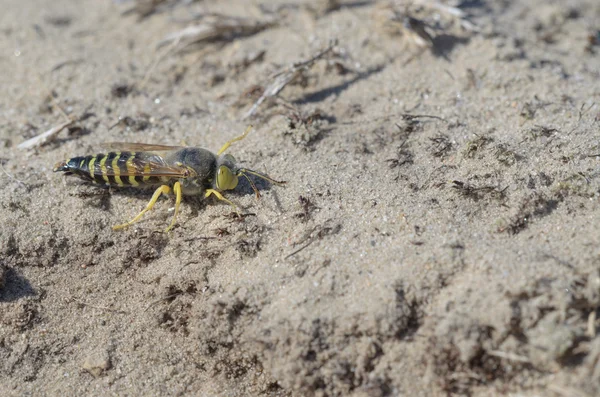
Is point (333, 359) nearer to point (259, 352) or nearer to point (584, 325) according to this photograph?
point (259, 352)

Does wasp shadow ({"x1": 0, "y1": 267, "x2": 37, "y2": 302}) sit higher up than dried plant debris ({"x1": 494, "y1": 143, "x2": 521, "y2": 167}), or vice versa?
dried plant debris ({"x1": 494, "y1": 143, "x2": 521, "y2": 167})

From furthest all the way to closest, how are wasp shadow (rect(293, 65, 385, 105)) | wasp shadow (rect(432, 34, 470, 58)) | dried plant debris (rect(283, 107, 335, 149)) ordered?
wasp shadow (rect(432, 34, 470, 58)) < wasp shadow (rect(293, 65, 385, 105)) < dried plant debris (rect(283, 107, 335, 149))

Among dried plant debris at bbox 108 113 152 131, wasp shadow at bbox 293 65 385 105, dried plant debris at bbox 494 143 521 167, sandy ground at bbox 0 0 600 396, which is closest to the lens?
sandy ground at bbox 0 0 600 396

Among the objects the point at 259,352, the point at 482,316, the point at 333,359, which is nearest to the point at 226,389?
the point at 259,352

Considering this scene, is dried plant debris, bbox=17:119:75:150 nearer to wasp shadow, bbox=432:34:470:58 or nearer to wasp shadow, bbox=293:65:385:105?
wasp shadow, bbox=293:65:385:105

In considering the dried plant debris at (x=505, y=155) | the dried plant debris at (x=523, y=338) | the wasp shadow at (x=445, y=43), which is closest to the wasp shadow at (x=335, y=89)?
the wasp shadow at (x=445, y=43)

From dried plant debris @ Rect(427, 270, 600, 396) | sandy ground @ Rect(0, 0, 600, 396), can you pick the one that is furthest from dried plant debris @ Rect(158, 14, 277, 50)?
dried plant debris @ Rect(427, 270, 600, 396)

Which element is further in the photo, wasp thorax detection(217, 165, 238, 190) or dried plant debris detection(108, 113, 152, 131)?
dried plant debris detection(108, 113, 152, 131)
